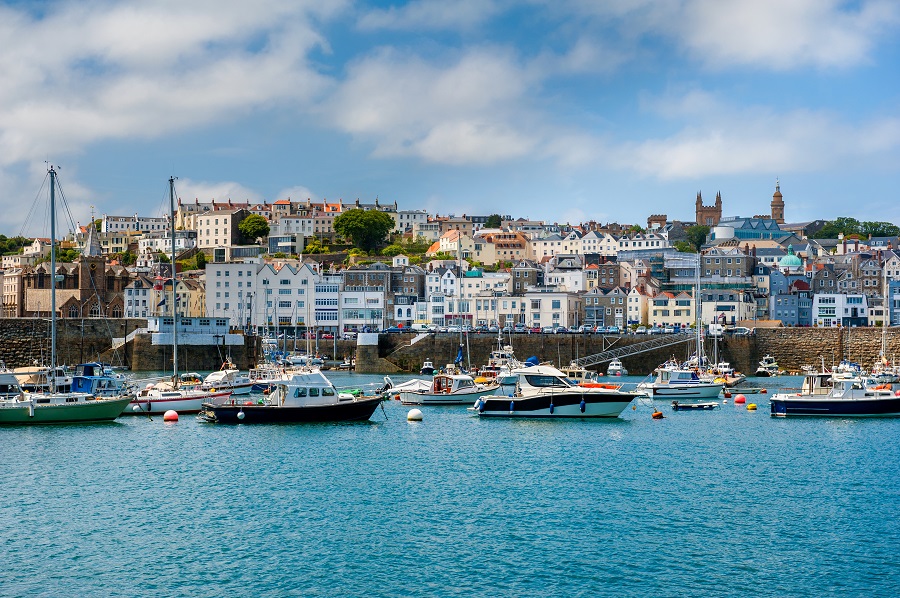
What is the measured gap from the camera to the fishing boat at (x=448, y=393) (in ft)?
170

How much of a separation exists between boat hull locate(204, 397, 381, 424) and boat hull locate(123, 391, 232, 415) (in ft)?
13.3

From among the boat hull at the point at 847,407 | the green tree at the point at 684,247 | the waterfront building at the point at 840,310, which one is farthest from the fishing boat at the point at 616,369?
the green tree at the point at 684,247

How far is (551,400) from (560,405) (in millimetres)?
432

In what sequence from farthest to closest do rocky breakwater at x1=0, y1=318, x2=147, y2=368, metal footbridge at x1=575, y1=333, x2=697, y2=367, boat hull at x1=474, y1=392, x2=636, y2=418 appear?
rocky breakwater at x1=0, y1=318, x2=147, y2=368 < metal footbridge at x1=575, y1=333, x2=697, y2=367 < boat hull at x1=474, y1=392, x2=636, y2=418

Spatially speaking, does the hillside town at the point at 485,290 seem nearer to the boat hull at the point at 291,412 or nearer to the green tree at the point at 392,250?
the green tree at the point at 392,250

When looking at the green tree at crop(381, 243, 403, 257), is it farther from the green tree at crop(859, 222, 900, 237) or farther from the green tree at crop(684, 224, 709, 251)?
the green tree at crop(859, 222, 900, 237)

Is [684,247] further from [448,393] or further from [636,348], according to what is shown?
[448,393]

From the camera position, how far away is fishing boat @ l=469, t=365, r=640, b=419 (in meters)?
43.9

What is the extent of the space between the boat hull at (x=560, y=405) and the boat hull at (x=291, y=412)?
5.14 metres

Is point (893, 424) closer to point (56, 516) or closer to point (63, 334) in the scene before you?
point (56, 516)

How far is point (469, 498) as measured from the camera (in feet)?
94.0

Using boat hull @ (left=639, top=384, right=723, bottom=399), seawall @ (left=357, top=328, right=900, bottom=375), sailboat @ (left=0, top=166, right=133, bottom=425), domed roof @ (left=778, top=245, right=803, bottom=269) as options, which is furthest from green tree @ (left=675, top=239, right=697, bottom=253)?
sailboat @ (left=0, top=166, right=133, bottom=425)

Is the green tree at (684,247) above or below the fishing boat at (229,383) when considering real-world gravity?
above

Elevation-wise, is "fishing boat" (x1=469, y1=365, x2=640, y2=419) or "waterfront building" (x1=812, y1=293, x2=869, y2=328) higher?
"waterfront building" (x1=812, y1=293, x2=869, y2=328)
